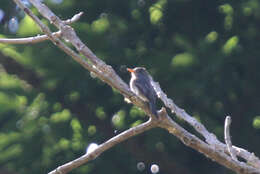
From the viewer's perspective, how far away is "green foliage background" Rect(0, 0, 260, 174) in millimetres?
6316

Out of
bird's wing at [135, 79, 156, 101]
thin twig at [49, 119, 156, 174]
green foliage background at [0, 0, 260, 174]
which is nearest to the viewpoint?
thin twig at [49, 119, 156, 174]

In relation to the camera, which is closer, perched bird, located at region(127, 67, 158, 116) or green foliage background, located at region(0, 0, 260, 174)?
perched bird, located at region(127, 67, 158, 116)

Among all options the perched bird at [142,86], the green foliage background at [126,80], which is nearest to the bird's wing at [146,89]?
the perched bird at [142,86]

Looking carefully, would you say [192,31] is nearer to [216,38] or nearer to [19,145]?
[216,38]

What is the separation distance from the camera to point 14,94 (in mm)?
6516

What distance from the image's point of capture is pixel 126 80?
669 centimetres

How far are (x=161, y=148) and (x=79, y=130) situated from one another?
899mm

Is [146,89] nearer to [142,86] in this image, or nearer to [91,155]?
[142,86]

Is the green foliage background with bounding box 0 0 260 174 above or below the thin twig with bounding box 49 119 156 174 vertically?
below

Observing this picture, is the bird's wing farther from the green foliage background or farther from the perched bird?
the green foliage background

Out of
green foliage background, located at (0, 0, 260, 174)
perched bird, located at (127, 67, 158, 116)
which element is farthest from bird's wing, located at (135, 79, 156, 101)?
green foliage background, located at (0, 0, 260, 174)

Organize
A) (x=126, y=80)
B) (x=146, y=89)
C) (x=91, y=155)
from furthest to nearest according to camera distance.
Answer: (x=126, y=80) → (x=146, y=89) → (x=91, y=155)

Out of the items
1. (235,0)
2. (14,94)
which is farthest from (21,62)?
(235,0)

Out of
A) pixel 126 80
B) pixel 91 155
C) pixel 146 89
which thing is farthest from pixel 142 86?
pixel 91 155
